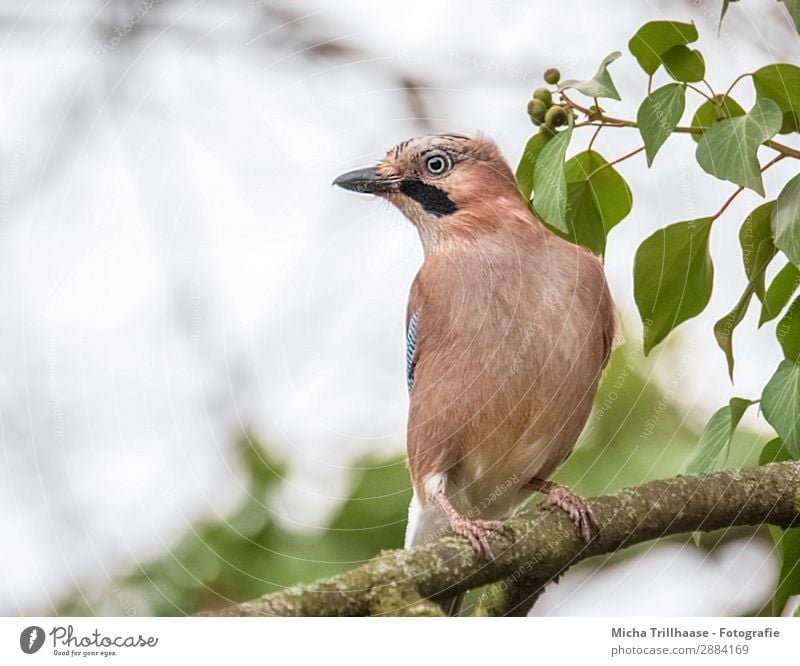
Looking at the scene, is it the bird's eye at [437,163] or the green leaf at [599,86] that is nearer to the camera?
the green leaf at [599,86]

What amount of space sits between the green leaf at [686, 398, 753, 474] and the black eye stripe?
0.32 meters

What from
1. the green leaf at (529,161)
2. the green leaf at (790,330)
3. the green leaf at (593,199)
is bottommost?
the green leaf at (790,330)

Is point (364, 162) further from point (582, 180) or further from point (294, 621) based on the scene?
point (294, 621)

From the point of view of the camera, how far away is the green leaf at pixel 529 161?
0.98 m

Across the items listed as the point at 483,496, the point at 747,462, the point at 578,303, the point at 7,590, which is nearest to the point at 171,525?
the point at 7,590

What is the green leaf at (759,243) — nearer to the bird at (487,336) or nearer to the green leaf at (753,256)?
the green leaf at (753,256)

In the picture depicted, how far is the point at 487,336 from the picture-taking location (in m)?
1.06

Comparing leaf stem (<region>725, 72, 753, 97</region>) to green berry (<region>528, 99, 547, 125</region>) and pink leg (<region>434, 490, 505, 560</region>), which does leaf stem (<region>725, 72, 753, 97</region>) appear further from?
pink leg (<region>434, 490, 505, 560</region>)

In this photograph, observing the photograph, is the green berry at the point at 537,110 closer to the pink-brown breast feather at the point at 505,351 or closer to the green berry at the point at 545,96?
the green berry at the point at 545,96

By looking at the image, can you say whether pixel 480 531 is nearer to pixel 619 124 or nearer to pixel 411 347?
pixel 411 347

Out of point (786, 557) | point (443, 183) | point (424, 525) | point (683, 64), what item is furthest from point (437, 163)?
point (786, 557)

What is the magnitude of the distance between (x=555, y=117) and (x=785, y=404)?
0.33 m

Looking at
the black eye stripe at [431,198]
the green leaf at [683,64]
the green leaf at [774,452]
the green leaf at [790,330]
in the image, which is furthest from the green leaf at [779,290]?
the black eye stripe at [431,198]

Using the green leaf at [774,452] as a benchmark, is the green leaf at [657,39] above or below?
above
